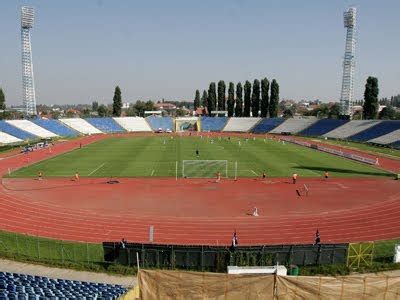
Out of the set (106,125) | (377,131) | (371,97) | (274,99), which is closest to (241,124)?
(274,99)

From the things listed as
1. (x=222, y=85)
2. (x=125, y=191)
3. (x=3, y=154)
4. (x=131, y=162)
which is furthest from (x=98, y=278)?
(x=222, y=85)

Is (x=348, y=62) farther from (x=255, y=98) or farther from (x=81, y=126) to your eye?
(x=81, y=126)

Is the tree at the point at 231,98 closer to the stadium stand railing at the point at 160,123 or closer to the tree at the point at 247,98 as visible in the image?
the tree at the point at 247,98

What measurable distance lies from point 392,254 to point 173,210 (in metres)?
15.6

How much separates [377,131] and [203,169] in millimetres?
52753

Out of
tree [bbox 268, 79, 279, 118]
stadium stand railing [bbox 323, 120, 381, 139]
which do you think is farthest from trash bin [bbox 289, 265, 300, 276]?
tree [bbox 268, 79, 279, 118]

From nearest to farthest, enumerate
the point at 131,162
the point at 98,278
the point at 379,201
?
the point at 98,278 → the point at 379,201 → the point at 131,162

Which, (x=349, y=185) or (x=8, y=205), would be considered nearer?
(x=8, y=205)

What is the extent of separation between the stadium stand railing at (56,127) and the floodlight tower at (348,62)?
72.8 metres

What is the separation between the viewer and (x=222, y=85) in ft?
420

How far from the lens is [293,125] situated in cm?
10731

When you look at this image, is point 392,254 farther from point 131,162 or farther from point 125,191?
point 131,162

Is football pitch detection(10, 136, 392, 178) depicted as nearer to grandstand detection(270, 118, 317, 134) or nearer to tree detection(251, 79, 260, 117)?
grandstand detection(270, 118, 317, 134)

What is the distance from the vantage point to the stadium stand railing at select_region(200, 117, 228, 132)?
11832 cm
